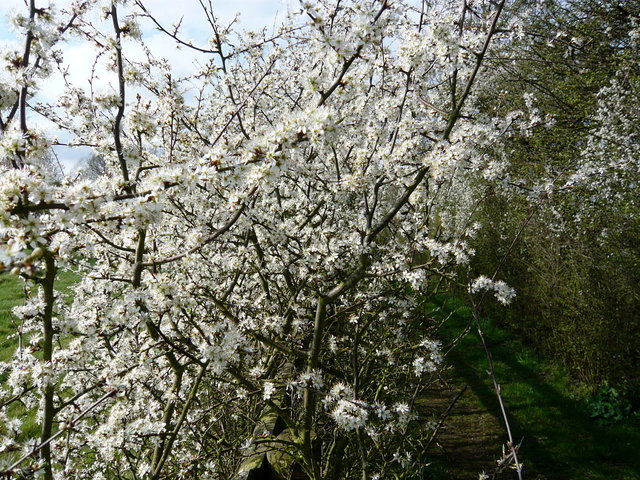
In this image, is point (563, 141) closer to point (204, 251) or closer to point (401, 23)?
point (401, 23)

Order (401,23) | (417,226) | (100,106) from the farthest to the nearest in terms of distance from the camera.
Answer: (417,226) → (401,23) → (100,106)

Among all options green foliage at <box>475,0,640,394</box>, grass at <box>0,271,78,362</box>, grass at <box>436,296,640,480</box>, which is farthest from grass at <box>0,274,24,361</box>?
green foliage at <box>475,0,640,394</box>

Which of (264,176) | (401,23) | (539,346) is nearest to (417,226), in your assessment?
(401,23)

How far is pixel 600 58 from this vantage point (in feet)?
21.5

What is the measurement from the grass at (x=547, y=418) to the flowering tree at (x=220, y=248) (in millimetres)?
1516

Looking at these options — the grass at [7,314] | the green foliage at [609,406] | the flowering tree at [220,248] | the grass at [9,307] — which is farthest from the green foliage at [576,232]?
the grass at [7,314]

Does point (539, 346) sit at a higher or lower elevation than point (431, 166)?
lower

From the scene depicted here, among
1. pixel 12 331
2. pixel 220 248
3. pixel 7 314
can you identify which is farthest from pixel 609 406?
pixel 7 314

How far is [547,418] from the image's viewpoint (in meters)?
5.91

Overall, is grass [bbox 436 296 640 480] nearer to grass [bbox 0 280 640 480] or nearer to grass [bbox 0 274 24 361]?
grass [bbox 0 280 640 480]

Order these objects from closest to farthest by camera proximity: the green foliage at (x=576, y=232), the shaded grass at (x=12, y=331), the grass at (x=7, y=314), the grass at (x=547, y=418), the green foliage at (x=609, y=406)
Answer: the grass at (x=547, y=418) → the shaded grass at (x=12, y=331) → the green foliage at (x=609, y=406) → the green foliage at (x=576, y=232) → the grass at (x=7, y=314)

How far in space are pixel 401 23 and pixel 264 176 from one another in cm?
297

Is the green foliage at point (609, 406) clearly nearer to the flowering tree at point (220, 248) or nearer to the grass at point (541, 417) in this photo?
the grass at point (541, 417)

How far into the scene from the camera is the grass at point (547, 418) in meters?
4.95
